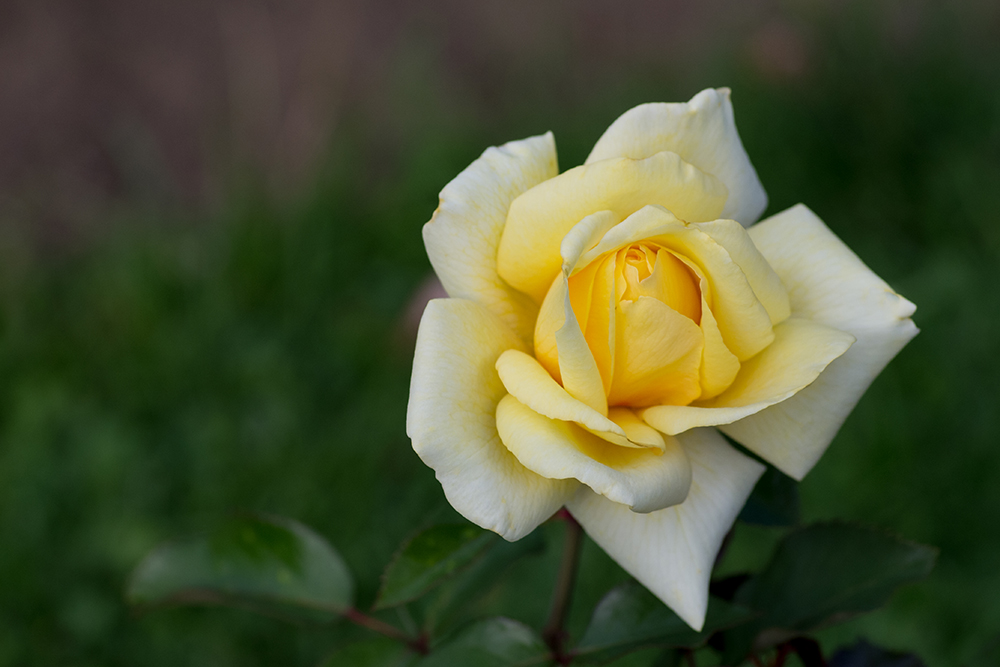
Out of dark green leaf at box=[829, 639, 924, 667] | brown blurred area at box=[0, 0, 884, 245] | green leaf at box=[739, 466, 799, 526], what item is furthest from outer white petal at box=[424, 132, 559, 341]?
→ brown blurred area at box=[0, 0, 884, 245]

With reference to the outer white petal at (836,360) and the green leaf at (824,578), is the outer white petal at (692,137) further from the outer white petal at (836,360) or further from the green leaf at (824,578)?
the green leaf at (824,578)

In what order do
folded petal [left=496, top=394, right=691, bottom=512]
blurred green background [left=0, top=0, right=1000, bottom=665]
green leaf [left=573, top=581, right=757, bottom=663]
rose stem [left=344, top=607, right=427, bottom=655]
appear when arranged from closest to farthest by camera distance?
folded petal [left=496, top=394, right=691, bottom=512] → green leaf [left=573, top=581, right=757, bottom=663] → rose stem [left=344, top=607, right=427, bottom=655] → blurred green background [left=0, top=0, right=1000, bottom=665]

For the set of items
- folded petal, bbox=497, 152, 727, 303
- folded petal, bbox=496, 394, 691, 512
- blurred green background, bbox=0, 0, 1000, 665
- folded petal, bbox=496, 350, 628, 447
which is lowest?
blurred green background, bbox=0, 0, 1000, 665

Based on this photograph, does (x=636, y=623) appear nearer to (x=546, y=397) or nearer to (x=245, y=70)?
(x=546, y=397)

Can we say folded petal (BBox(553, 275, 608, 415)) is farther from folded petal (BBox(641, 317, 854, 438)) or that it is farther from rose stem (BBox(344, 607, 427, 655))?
rose stem (BBox(344, 607, 427, 655))

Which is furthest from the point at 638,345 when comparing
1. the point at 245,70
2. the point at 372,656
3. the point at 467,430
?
the point at 245,70

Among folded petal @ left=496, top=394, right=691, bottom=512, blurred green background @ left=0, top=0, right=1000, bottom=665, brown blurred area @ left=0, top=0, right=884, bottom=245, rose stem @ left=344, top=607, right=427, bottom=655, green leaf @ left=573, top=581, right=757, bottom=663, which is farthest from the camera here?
brown blurred area @ left=0, top=0, right=884, bottom=245
